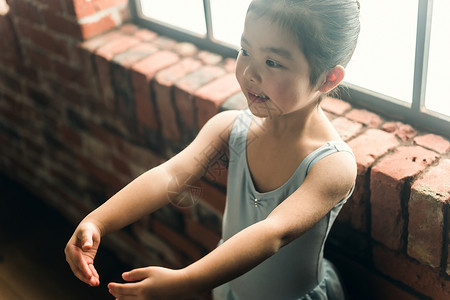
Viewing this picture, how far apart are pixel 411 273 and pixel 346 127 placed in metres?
0.32

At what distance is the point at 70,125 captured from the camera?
1921 millimetres

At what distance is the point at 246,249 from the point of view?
2.72ft

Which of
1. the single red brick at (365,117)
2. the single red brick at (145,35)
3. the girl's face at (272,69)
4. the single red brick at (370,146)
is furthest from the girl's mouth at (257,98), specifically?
the single red brick at (145,35)

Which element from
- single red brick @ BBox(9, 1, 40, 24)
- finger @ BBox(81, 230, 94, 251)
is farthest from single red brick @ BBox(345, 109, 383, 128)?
single red brick @ BBox(9, 1, 40, 24)

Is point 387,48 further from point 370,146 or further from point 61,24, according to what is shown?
point 61,24

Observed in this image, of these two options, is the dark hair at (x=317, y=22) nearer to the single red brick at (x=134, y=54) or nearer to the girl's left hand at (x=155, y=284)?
the girl's left hand at (x=155, y=284)

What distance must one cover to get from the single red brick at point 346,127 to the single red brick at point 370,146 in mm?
18

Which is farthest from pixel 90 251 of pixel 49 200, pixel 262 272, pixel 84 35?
pixel 49 200

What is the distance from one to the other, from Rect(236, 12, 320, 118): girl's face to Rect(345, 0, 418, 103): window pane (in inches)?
11.6

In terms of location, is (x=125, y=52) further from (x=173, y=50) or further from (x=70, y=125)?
(x=70, y=125)

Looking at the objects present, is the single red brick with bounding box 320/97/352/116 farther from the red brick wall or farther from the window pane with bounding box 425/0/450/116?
the window pane with bounding box 425/0/450/116

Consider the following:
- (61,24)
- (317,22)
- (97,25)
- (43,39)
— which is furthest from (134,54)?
(317,22)

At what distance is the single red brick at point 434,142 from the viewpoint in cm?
110

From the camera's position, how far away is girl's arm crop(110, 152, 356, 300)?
81cm
